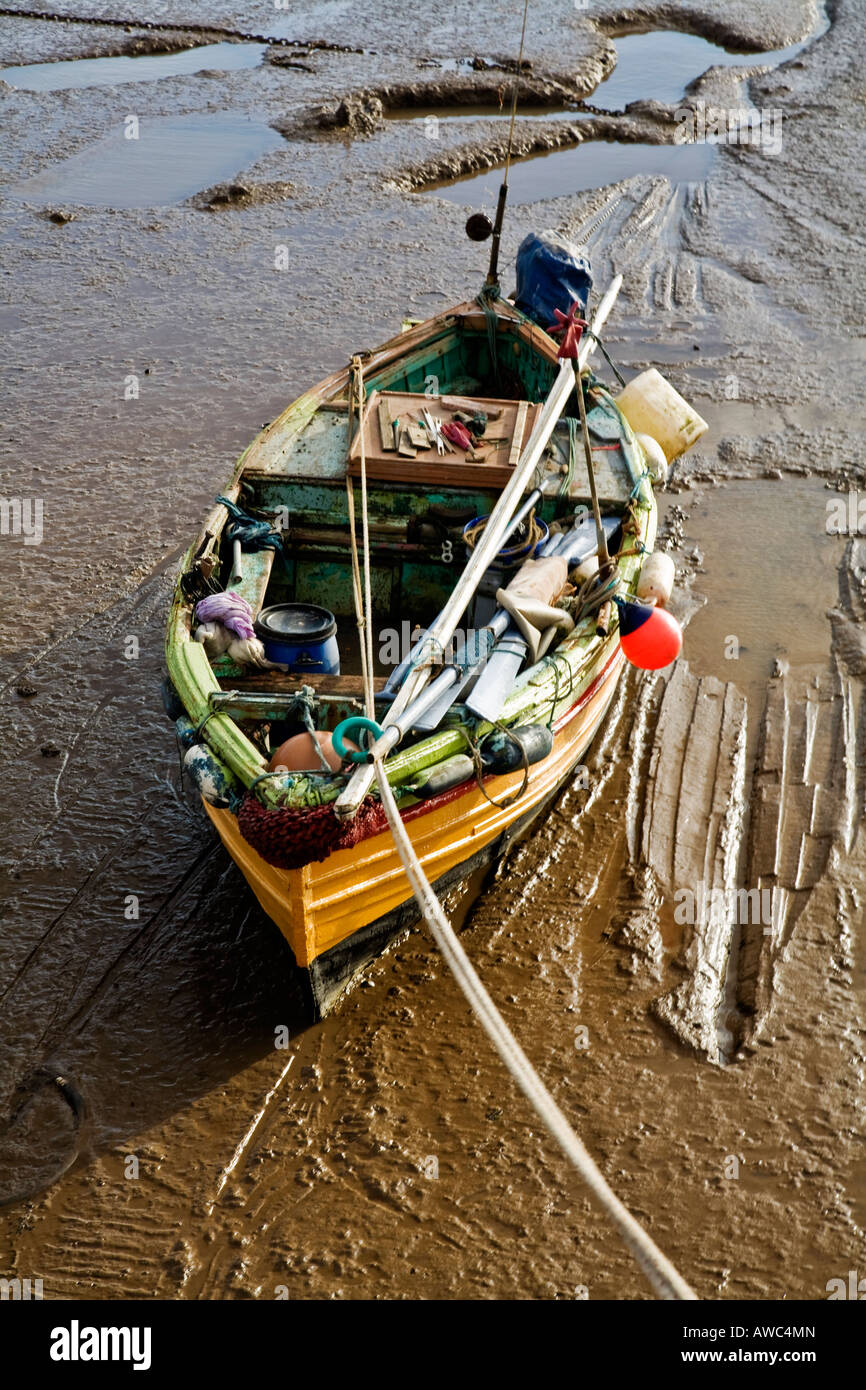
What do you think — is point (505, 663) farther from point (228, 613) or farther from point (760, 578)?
point (760, 578)

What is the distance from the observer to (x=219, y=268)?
13508mm

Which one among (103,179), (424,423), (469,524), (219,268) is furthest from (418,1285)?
(103,179)

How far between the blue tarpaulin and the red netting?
595 centimetres

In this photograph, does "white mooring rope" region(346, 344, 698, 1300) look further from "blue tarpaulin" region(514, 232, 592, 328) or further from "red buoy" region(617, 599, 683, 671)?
"blue tarpaulin" region(514, 232, 592, 328)

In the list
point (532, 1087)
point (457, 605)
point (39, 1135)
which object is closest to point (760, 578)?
point (457, 605)

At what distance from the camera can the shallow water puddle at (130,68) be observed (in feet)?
59.3

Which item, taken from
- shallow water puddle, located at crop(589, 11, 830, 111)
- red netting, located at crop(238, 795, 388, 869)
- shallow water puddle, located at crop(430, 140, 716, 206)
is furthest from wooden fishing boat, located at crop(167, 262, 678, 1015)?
shallow water puddle, located at crop(589, 11, 830, 111)

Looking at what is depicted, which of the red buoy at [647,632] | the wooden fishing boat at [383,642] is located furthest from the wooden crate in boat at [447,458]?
the red buoy at [647,632]

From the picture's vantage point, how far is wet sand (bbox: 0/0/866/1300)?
4.59 m

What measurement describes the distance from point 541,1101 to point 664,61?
21172 mm

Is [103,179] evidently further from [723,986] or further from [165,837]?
[723,986]

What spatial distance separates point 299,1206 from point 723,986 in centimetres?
240
